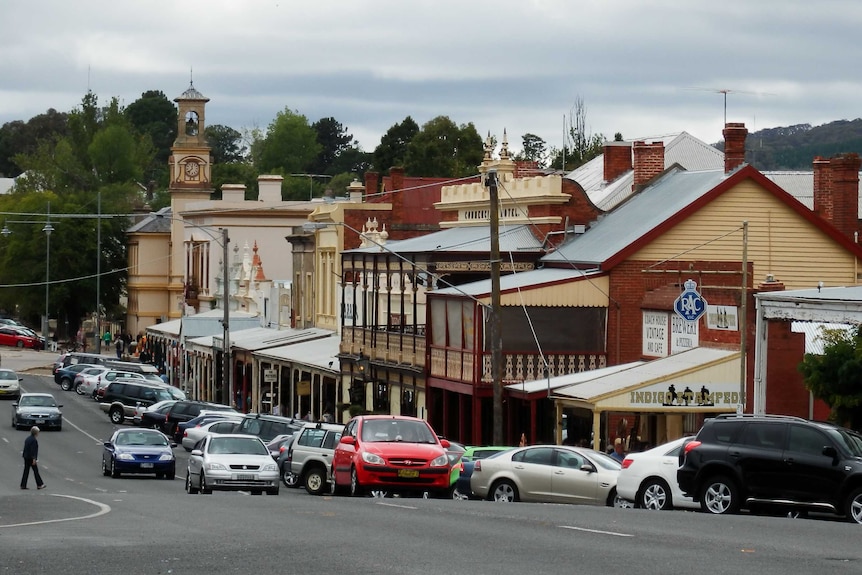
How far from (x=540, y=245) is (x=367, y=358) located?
23.4 ft

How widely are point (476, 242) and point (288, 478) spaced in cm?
1381

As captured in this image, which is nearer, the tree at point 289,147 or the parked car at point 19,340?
the parked car at point 19,340

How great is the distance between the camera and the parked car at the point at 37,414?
5597 cm

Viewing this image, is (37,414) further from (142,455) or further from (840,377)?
(840,377)

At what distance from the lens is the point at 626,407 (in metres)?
34.7

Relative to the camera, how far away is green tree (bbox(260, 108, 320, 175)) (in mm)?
165000

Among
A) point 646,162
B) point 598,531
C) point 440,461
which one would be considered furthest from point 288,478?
point 598,531

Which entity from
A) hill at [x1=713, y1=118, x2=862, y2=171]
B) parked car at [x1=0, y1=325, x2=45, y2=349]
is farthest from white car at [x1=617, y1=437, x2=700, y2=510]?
hill at [x1=713, y1=118, x2=862, y2=171]

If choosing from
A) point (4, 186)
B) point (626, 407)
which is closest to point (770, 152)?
point (4, 186)

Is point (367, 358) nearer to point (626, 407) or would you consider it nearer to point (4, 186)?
point (626, 407)

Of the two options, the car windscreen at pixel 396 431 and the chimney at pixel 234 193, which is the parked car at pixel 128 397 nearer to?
the chimney at pixel 234 193

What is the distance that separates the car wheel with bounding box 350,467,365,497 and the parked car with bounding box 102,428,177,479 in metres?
11.8

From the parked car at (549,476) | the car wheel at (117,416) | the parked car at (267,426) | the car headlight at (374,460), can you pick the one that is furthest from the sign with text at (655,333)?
the car wheel at (117,416)

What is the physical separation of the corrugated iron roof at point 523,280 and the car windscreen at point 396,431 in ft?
36.6
